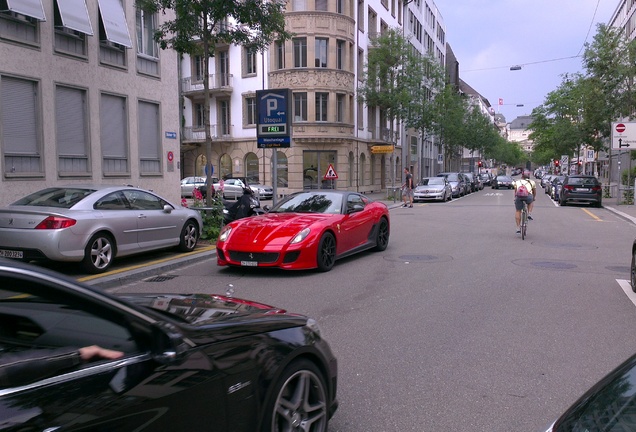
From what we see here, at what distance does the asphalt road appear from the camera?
13.3 feet

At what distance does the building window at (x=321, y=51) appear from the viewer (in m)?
36.2

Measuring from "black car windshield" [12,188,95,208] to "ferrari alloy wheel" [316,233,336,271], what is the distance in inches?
155

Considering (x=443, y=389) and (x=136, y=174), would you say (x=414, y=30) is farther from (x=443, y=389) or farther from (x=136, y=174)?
(x=443, y=389)

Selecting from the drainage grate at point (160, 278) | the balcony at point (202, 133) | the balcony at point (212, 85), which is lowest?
the drainage grate at point (160, 278)

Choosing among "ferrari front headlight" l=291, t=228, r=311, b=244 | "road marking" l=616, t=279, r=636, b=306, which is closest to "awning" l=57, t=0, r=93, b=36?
"ferrari front headlight" l=291, t=228, r=311, b=244

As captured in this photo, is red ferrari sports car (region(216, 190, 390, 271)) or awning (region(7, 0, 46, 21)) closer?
red ferrari sports car (region(216, 190, 390, 271))

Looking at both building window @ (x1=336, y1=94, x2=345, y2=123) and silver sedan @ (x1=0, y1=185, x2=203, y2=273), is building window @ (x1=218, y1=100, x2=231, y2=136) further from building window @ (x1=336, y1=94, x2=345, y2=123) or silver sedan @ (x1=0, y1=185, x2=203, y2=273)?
silver sedan @ (x1=0, y1=185, x2=203, y2=273)

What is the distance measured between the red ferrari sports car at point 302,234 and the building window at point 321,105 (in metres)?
26.6

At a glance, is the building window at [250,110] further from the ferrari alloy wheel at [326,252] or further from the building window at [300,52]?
the ferrari alloy wheel at [326,252]

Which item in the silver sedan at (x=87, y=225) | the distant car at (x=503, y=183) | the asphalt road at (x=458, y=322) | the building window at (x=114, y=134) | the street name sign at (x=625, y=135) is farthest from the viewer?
the distant car at (x=503, y=183)

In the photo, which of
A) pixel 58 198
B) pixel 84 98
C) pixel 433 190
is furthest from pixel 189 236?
pixel 433 190

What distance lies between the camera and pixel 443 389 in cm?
432

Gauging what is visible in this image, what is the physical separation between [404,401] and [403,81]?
109 feet

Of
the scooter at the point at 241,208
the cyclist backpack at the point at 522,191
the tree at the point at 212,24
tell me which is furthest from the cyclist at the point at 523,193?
the tree at the point at 212,24
